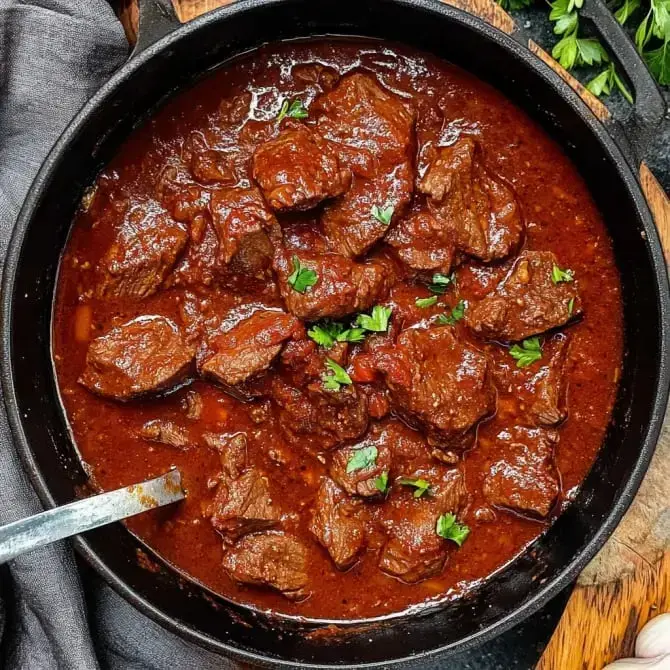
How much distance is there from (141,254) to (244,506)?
1.21 meters

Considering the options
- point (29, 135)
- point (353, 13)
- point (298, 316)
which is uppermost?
point (353, 13)

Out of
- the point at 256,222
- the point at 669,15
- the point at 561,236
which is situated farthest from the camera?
the point at 669,15

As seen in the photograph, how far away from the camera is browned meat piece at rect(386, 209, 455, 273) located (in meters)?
3.84

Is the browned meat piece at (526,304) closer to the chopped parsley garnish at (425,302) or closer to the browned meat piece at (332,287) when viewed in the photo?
the chopped parsley garnish at (425,302)

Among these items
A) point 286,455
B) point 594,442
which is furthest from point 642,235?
point 286,455

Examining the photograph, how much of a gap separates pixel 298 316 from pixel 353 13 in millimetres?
1403

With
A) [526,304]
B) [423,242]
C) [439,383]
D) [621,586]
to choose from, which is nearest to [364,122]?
[423,242]

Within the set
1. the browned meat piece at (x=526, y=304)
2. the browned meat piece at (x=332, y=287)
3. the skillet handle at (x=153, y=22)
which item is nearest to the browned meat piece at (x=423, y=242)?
the browned meat piece at (x=332, y=287)

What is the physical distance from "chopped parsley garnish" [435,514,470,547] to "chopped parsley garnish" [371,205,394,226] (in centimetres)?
135

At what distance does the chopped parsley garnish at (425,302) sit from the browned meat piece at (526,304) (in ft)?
0.53

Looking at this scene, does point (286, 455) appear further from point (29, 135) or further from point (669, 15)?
point (669, 15)

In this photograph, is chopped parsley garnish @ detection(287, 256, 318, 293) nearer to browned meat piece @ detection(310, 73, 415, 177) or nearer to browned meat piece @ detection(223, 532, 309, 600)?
browned meat piece @ detection(310, 73, 415, 177)

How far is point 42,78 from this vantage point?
421 centimetres

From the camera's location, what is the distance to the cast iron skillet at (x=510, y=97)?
371 cm
